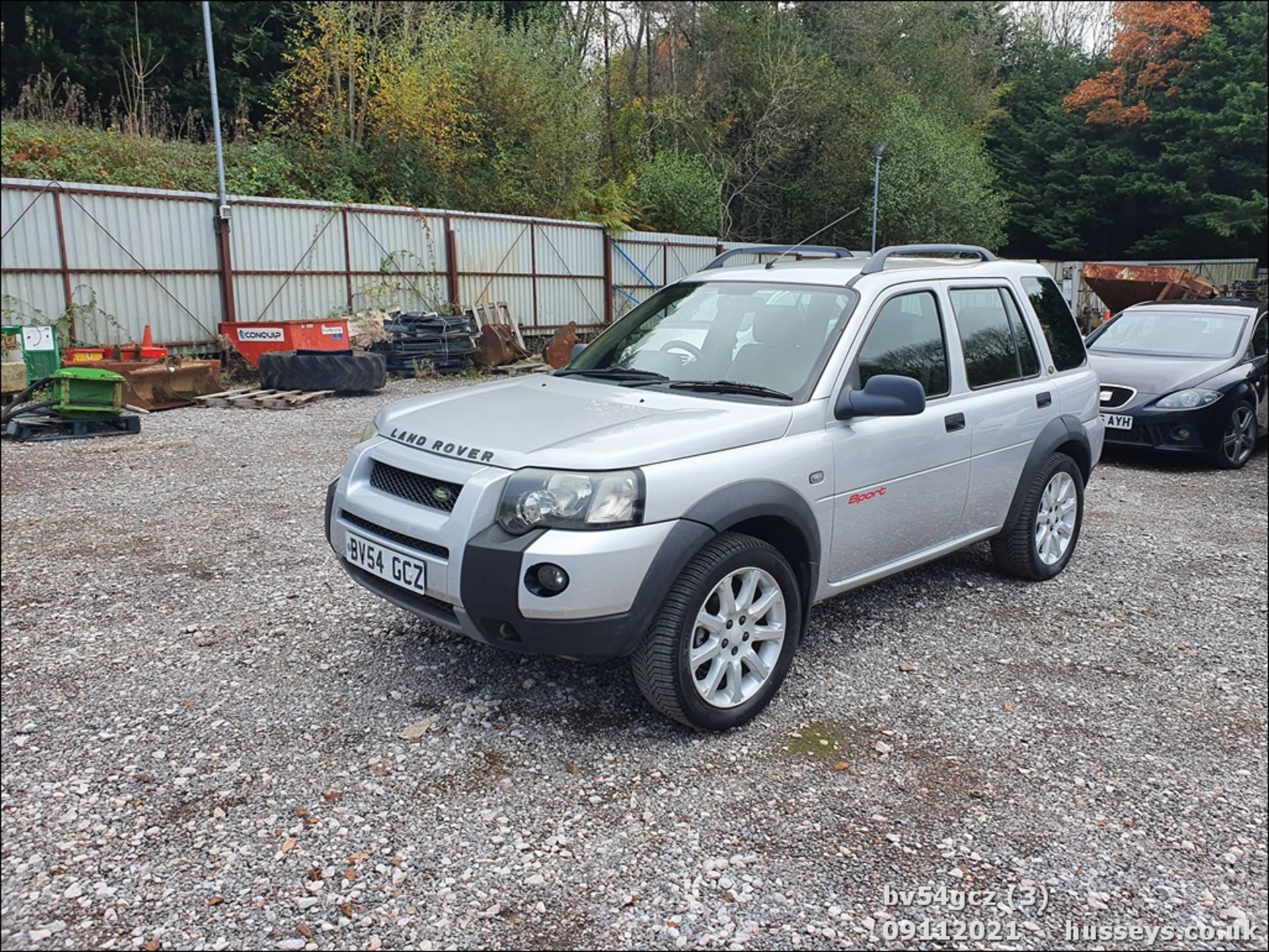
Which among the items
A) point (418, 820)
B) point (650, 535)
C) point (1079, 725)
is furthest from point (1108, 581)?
point (418, 820)

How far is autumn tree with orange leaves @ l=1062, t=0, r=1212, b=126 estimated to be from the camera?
35844 mm

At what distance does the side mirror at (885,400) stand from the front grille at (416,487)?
1612mm

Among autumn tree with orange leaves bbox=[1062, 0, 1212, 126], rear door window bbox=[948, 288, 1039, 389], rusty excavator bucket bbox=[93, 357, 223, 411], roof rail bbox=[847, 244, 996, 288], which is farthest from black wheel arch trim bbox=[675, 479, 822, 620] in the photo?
autumn tree with orange leaves bbox=[1062, 0, 1212, 126]

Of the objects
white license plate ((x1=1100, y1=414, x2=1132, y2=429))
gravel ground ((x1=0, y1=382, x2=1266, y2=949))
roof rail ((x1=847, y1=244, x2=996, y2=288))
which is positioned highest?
roof rail ((x1=847, y1=244, x2=996, y2=288))

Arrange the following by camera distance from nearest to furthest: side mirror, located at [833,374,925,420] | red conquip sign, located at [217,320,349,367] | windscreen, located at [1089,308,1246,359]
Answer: side mirror, located at [833,374,925,420] < windscreen, located at [1089,308,1246,359] < red conquip sign, located at [217,320,349,367]

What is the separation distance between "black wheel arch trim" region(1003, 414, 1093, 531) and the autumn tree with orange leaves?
3856 cm

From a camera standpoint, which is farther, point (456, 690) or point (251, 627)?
point (251, 627)

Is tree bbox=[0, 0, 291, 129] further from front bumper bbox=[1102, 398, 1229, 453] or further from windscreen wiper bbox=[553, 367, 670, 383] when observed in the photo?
front bumper bbox=[1102, 398, 1229, 453]

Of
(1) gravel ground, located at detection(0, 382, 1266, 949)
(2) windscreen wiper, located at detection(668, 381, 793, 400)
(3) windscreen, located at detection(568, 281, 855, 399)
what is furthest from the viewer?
(3) windscreen, located at detection(568, 281, 855, 399)

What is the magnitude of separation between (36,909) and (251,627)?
206cm

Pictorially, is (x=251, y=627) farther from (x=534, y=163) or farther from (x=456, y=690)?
(x=534, y=163)

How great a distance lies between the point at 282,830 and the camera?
2.92 meters

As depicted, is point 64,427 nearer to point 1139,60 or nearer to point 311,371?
point 311,371

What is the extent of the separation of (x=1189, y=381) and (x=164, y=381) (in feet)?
37.4
